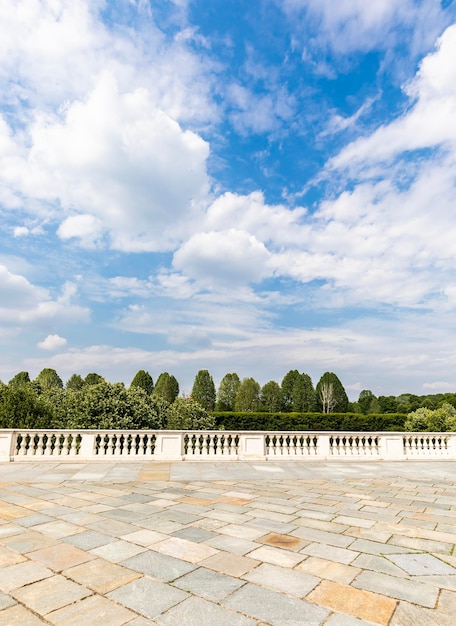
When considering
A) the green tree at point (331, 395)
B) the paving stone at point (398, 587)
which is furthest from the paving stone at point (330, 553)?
the green tree at point (331, 395)

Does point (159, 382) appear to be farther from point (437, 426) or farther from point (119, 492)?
point (119, 492)

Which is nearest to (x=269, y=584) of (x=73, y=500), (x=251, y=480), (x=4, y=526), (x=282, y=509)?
(x=282, y=509)

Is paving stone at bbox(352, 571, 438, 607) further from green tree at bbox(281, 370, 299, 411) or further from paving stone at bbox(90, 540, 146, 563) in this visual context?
green tree at bbox(281, 370, 299, 411)

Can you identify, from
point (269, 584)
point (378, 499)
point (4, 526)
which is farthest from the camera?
point (378, 499)

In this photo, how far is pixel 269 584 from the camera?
11.9 feet

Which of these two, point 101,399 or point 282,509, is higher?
point 101,399

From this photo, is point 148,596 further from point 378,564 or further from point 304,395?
point 304,395

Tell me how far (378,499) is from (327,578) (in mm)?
4774

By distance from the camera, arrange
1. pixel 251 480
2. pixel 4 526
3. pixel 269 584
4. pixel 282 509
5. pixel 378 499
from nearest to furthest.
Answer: pixel 269 584 → pixel 4 526 → pixel 282 509 → pixel 378 499 → pixel 251 480

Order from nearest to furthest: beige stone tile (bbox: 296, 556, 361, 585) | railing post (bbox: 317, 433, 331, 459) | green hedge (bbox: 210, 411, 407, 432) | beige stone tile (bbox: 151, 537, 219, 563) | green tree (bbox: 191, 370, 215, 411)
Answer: beige stone tile (bbox: 296, 556, 361, 585), beige stone tile (bbox: 151, 537, 219, 563), railing post (bbox: 317, 433, 331, 459), green hedge (bbox: 210, 411, 407, 432), green tree (bbox: 191, 370, 215, 411)

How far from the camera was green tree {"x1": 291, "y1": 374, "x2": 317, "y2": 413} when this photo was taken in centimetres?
6228

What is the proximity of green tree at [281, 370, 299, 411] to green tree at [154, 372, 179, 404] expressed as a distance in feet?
61.9

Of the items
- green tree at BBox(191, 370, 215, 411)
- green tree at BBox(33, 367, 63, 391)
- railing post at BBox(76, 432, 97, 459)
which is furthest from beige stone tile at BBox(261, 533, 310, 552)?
green tree at BBox(191, 370, 215, 411)

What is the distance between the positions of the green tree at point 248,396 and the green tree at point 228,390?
3429 millimetres
